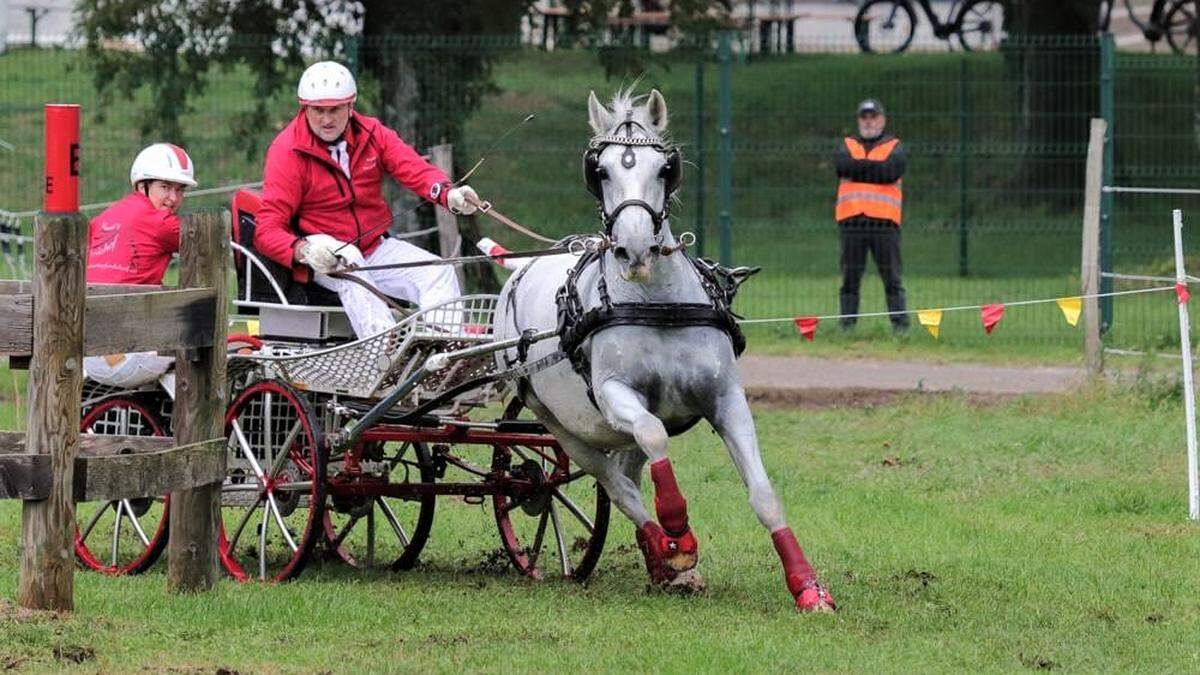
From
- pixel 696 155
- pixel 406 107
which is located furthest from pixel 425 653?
pixel 696 155

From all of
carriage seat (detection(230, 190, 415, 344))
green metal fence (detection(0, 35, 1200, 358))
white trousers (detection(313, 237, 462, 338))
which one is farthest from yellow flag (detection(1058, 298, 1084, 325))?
green metal fence (detection(0, 35, 1200, 358))

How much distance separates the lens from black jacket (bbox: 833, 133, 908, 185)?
60.4ft

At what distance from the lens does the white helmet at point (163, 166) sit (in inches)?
373

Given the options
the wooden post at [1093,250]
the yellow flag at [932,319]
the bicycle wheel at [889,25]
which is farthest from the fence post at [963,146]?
the yellow flag at [932,319]

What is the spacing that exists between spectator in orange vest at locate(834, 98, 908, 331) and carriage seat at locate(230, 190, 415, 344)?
933cm

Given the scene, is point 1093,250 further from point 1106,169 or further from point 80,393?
point 80,393

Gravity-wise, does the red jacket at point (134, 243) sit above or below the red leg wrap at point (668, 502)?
above

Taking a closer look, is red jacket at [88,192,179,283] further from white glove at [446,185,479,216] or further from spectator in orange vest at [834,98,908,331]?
spectator in orange vest at [834,98,908,331]

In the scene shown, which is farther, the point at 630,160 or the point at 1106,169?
the point at 1106,169

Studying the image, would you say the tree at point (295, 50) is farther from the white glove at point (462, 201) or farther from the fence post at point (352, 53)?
the white glove at point (462, 201)

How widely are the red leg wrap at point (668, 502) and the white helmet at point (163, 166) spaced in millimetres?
2809

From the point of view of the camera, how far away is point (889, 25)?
2955 cm

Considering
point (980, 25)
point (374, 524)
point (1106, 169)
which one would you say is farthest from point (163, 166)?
point (980, 25)

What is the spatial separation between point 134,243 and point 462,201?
4.68 feet
